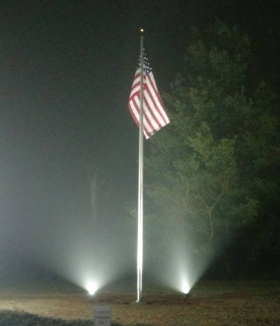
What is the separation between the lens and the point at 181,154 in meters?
24.3

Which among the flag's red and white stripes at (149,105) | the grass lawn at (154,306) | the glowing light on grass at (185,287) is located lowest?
the grass lawn at (154,306)

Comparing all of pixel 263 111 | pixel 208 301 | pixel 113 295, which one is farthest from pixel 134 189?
pixel 208 301

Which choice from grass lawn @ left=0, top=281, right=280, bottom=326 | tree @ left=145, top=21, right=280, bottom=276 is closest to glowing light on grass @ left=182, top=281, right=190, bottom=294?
grass lawn @ left=0, top=281, right=280, bottom=326

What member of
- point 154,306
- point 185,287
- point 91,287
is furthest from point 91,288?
point 154,306

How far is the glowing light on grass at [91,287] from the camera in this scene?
20.2m

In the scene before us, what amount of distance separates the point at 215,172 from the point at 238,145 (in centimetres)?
172

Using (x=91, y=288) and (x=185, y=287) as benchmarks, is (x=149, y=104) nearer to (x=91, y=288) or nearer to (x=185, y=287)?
(x=185, y=287)

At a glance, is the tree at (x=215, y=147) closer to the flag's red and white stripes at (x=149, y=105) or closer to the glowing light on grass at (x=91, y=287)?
the glowing light on grass at (x=91, y=287)

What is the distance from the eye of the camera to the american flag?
56.6 ft

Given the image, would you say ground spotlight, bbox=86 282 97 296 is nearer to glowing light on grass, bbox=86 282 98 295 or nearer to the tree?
glowing light on grass, bbox=86 282 98 295

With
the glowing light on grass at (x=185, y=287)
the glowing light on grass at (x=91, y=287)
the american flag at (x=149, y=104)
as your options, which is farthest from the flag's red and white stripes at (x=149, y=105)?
the glowing light on grass at (x=91, y=287)

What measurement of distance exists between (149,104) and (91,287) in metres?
7.31

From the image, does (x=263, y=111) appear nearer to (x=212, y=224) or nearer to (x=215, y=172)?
(x=215, y=172)

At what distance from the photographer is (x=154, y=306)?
1620 centimetres
